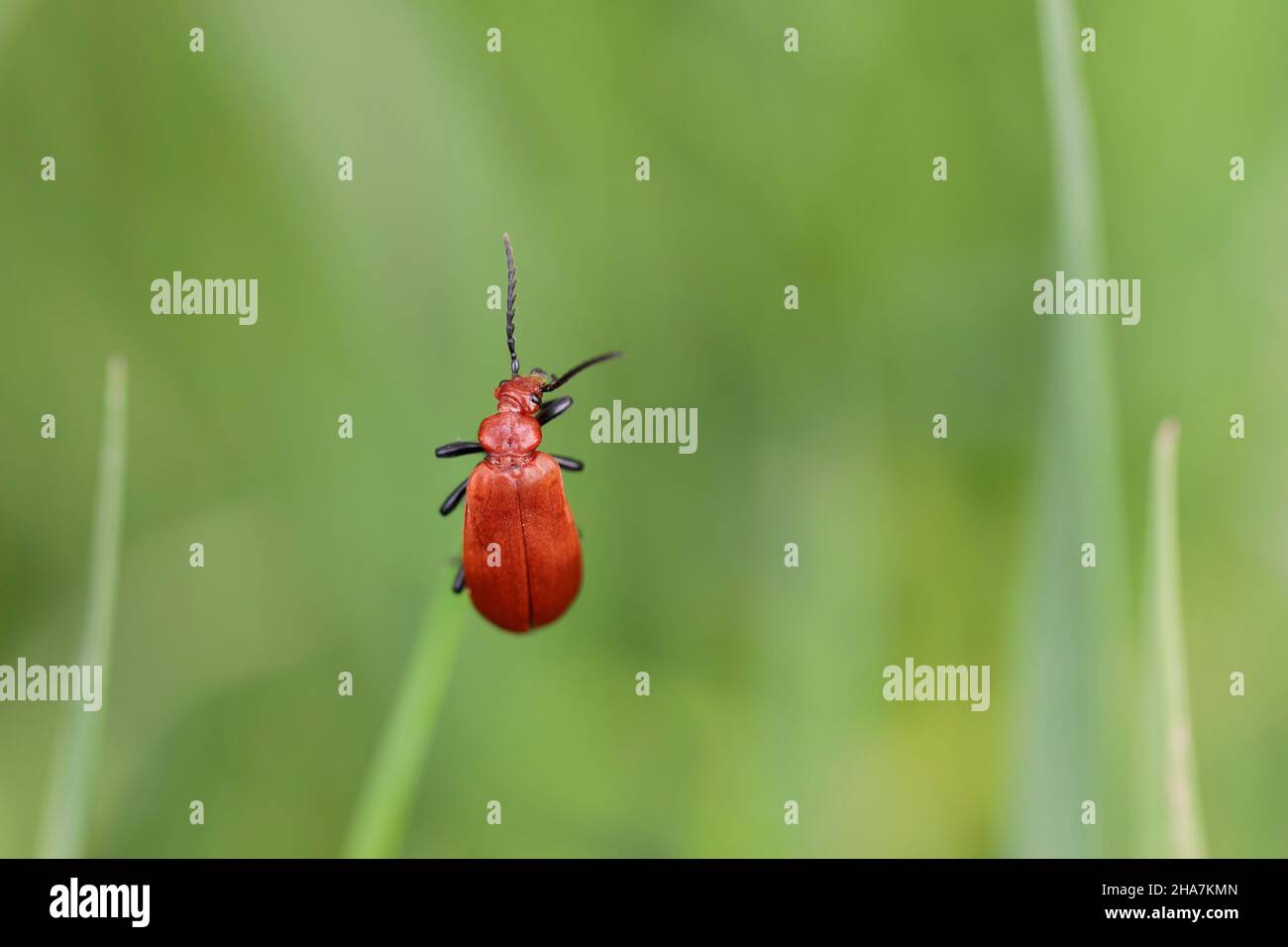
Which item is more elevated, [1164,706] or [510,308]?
[510,308]

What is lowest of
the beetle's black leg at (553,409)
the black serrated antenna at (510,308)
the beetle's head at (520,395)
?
the beetle's black leg at (553,409)

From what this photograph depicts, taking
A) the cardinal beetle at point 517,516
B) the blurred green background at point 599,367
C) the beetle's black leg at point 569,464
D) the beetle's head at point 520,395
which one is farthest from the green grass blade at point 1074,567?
the beetle's head at point 520,395

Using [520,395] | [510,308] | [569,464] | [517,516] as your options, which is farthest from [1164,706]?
[510,308]

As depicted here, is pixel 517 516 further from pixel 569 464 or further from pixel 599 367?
pixel 599 367

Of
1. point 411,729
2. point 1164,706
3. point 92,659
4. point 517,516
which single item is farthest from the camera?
point 517,516

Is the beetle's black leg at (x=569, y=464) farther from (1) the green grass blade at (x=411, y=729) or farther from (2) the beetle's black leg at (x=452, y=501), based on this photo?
(1) the green grass blade at (x=411, y=729)

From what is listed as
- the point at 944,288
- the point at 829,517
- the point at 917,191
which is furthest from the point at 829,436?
the point at 917,191

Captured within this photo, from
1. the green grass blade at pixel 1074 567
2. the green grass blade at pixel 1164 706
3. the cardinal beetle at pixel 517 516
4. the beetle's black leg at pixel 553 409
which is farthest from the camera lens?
the beetle's black leg at pixel 553 409

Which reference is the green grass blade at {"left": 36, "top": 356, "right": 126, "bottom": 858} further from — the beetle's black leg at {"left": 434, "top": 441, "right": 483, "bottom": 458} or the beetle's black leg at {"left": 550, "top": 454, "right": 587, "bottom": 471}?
the beetle's black leg at {"left": 550, "top": 454, "right": 587, "bottom": 471}
